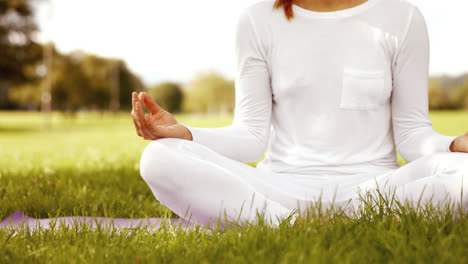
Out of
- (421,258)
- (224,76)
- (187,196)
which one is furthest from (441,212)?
(224,76)

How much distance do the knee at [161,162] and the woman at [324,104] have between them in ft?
0.42

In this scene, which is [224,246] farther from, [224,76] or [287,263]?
[224,76]

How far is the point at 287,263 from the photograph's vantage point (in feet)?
5.40

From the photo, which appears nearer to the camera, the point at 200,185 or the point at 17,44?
the point at 200,185

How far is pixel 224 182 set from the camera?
229 centimetres

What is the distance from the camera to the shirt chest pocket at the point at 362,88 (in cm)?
278

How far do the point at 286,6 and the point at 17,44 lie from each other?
29.3 m

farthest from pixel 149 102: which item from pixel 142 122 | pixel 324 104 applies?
pixel 324 104

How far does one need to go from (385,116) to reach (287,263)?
158 cm

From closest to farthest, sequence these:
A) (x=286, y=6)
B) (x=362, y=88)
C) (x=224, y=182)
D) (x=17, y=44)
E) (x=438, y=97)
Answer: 1. (x=224, y=182)
2. (x=362, y=88)
3. (x=286, y=6)
4. (x=17, y=44)
5. (x=438, y=97)

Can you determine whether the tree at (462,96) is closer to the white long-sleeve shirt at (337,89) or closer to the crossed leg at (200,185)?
the white long-sleeve shirt at (337,89)

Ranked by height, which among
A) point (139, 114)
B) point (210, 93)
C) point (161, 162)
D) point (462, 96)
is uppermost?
point (139, 114)

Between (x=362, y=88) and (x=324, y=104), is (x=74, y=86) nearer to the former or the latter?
(x=324, y=104)

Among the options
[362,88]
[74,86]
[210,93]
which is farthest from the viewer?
[210,93]
